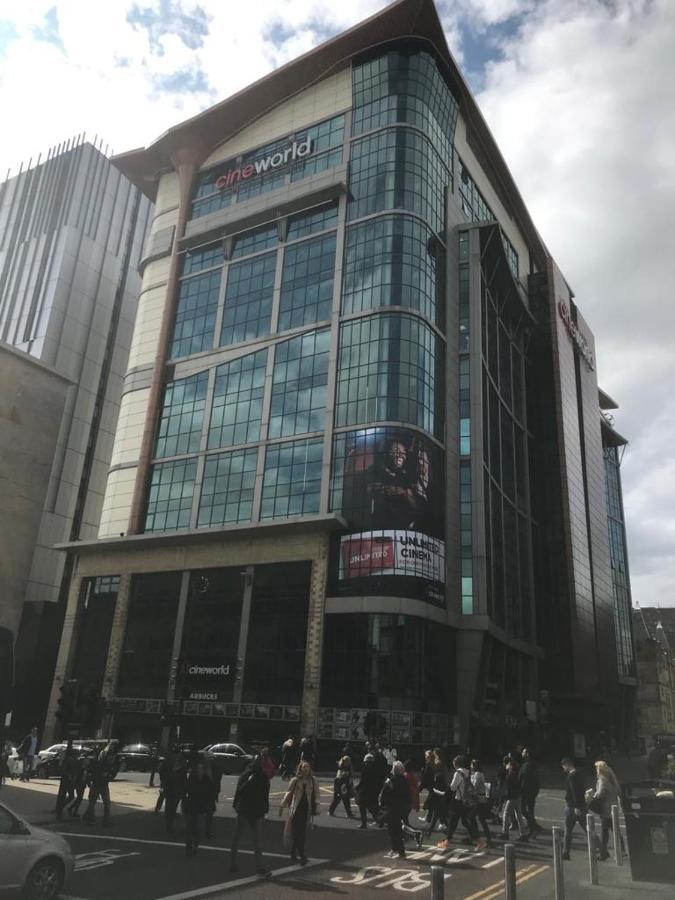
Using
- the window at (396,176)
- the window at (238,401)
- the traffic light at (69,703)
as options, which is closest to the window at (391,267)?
the window at (396,176)

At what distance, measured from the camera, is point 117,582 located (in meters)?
54.5

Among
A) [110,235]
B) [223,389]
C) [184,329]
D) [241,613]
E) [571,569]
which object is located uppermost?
[110,235]

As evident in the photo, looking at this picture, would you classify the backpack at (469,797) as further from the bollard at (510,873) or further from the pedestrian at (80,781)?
the pedestrian at (80,781)

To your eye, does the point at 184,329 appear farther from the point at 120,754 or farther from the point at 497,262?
the point at 120,754

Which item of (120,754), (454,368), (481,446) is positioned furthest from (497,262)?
(120,754)

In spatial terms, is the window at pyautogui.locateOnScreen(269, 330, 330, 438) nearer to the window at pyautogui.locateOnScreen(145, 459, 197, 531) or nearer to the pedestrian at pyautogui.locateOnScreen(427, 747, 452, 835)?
the window at pyautogui.locateOnScreen(145, 459, 197, 531)

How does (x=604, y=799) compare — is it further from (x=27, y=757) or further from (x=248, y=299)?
(x=248, y=299)

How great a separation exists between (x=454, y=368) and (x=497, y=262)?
14.6 meters

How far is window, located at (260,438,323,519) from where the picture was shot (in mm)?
49844

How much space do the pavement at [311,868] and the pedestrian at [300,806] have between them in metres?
0.37

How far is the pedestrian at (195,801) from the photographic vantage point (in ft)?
43.6

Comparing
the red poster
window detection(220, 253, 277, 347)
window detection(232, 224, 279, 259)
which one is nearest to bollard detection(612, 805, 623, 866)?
the red poster

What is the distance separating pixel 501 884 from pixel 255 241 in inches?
2259

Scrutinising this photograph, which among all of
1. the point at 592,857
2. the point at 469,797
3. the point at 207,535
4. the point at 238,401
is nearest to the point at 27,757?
the point at 469,797
